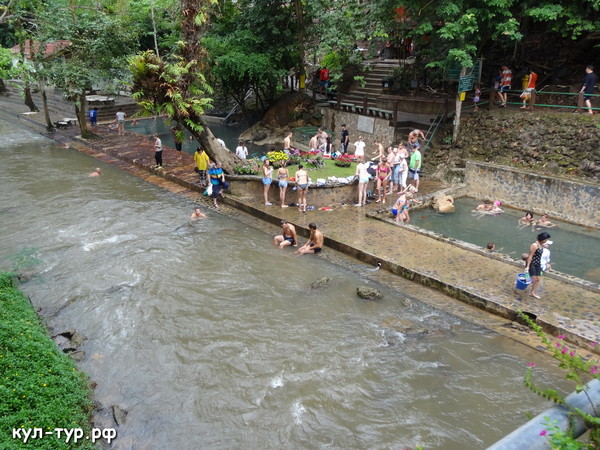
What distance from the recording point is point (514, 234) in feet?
43.5

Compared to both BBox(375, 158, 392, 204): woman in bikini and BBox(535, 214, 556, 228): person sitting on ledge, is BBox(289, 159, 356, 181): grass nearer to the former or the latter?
BBox(375, 158, 392, 204): woman in bikini

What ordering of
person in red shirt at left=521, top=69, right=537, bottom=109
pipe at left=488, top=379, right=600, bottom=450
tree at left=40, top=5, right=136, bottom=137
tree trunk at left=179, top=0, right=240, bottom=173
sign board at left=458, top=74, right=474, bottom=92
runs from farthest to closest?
tree at left=40, top=5, right=136, bottom=137
person in red shirt at left=521, top=69, right=537, bottom=109
sign board at left=458, top=74, right=474, bottom=92
tree trunk at left=179, top=0, right=240, bottom=173
pipe at left=488, top=379, right=600, bottom=450

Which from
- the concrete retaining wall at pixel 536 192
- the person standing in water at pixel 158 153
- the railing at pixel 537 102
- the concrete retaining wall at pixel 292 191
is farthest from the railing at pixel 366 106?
the person standing in water at pixel 158 153

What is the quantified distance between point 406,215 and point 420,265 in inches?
126

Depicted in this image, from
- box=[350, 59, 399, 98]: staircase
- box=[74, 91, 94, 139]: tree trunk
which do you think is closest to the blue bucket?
box=[350, 59, 399, 98]: staircase

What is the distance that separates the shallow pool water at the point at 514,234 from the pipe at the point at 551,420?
10.2 m

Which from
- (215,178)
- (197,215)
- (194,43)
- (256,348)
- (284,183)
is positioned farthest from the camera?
(215,178)

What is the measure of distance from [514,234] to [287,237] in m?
6.56

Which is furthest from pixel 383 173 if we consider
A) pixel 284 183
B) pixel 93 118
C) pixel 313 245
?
pixel 93 118

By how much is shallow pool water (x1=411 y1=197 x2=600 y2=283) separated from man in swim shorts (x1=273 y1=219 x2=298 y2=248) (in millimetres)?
3976

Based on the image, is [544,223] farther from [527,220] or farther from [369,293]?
[369,293]

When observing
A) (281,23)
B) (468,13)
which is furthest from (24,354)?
(281,23)

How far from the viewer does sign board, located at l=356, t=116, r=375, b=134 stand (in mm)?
20984

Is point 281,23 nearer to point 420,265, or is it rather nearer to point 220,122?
point 220,122
